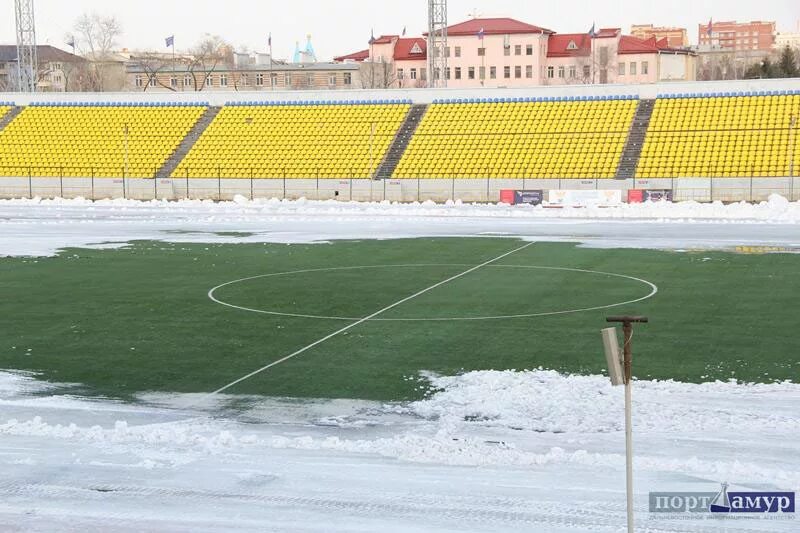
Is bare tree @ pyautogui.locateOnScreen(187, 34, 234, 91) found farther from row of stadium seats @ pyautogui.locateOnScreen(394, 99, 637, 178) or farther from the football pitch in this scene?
the football pitch

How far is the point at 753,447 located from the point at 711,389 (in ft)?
9.68

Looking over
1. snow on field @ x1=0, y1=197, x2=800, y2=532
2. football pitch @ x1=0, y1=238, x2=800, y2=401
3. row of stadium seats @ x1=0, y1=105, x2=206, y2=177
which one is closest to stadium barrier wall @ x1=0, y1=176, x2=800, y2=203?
row of stadium seats @ x1=0, y1=105, x2=206, y2=177

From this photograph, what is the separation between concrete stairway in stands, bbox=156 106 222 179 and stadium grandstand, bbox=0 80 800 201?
141 millimetres

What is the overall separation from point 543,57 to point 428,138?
95674 millimetres

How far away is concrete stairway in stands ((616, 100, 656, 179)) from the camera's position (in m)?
62.9

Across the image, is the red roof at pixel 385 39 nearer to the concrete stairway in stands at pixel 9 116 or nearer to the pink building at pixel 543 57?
the pink building at pixel 543 57

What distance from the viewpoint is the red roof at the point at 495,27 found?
161 m

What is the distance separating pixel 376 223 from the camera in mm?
47844

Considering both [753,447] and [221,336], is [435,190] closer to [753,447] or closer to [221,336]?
[221,336]

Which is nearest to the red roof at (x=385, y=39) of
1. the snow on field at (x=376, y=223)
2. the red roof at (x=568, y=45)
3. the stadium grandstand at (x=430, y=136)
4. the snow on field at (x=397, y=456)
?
the red roof at (x=568, y=45)

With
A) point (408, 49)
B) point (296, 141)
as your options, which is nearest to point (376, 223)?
point (296, 141)

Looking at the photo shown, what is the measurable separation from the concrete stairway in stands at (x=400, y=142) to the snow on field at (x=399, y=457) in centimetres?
5031

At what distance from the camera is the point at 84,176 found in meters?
70.6

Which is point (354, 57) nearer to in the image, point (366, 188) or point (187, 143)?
point (187, 143)
